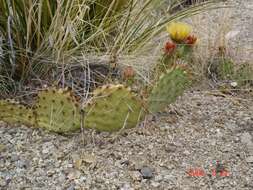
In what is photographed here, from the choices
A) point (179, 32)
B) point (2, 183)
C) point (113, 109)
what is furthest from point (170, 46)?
point (2, 183)

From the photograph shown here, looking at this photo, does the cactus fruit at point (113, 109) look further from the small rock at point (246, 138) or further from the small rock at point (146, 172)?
the small rock at point (246, 138)

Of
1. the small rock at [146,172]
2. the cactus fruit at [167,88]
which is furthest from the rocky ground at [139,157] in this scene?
the cactus fruit at [167,88]

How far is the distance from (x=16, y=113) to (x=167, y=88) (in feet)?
1.78

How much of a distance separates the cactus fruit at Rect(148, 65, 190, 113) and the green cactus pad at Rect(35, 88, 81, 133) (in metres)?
0.27

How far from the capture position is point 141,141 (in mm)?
1808


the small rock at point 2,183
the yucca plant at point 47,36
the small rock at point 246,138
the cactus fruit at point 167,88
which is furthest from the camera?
the yucca plant at point 47,36

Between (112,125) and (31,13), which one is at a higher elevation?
(31,13)

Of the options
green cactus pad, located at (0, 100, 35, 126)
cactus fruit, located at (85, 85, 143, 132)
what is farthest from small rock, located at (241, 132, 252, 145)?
green cactus pad, located at (0, 100, 35, 126)

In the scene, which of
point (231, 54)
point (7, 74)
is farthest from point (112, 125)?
point (231, 54)

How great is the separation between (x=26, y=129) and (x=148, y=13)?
35.1 inches

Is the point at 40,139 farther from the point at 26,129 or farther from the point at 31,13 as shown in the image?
the point at 31,13

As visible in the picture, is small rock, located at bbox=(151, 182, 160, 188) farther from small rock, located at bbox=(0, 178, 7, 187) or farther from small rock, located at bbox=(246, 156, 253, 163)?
small rock, located at bbox=(0, 178, 7, 187)

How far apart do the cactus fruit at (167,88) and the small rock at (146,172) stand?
0.23 m

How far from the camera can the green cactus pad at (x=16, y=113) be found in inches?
71.6
